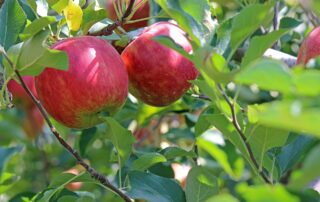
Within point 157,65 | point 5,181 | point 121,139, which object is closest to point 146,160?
point 121,139

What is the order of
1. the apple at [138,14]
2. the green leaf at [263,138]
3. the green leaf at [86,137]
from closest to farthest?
1. the green leaf at [263,138]
2. the apple at [138,14]
3. the green leaf at [86,137]

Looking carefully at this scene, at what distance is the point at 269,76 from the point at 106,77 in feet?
2.13

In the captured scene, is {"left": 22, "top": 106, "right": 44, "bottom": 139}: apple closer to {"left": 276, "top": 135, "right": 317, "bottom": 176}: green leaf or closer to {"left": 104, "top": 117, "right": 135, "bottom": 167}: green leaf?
{"left": 104, "top": 117, "right": 135, "bottom": 167}: green leaf

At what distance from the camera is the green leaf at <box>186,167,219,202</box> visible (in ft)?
3.90

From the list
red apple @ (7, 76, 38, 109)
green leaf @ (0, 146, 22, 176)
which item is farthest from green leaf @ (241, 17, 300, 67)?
green leaf @ (0, 146, 22, 176)

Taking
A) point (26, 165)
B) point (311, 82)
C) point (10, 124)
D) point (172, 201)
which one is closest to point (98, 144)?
point (26, 165)

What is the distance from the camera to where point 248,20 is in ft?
2.96

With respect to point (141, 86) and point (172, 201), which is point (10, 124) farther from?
point (172, 201)

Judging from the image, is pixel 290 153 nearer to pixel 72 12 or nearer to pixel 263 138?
pixel 263 138

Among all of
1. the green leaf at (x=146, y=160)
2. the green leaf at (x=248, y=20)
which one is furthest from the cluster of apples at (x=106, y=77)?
the green leaf at (x=248, y=20)

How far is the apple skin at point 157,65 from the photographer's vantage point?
130cm

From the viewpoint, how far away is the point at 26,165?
250 cm

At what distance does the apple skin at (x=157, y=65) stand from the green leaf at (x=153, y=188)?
173mm

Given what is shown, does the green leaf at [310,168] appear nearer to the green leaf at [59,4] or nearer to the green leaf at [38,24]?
the green leaf at [38,24]
